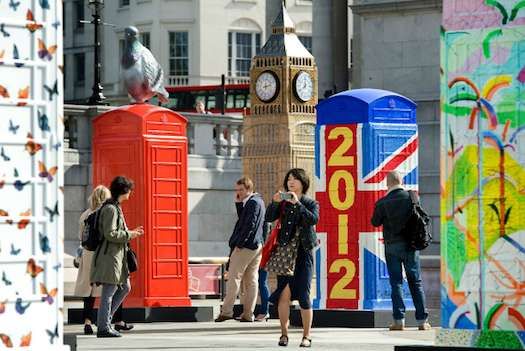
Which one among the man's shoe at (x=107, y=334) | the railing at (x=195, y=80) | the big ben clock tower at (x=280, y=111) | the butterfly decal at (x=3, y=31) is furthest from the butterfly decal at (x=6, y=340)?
the railing at (x=195, y=80)

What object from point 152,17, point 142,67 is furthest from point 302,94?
point 152,17

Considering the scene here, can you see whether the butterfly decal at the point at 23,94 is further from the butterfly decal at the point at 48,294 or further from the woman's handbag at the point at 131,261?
the woman's handbag at the point at 131,261

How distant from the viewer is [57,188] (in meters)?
12.2

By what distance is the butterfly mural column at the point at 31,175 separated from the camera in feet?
39.2

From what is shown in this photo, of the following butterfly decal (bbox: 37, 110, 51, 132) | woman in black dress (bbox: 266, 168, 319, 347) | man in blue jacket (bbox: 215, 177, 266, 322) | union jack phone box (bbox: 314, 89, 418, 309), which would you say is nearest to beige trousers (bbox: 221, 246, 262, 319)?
man in blue jacket (bbox: 215, 177, 266, 322)

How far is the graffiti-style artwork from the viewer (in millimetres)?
13328

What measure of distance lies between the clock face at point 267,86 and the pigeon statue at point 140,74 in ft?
7.62

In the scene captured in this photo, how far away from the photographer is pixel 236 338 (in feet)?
62.3

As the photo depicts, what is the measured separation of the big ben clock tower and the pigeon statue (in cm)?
241

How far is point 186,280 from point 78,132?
496 inches

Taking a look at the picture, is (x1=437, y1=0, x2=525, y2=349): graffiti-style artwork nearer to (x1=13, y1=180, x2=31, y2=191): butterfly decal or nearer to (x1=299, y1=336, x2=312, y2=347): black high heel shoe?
(x1=13, y1=180, x2=31, y2=191): butterfly decal

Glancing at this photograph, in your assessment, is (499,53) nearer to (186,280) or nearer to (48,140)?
(48,140)

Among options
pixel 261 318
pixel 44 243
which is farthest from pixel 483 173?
pixel 261 318

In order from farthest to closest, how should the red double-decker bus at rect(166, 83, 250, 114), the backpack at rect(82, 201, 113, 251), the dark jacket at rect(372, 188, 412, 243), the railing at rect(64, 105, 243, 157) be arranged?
the red double-decker bus at rect(166, 83, 250, 114), the railing at rect(64, 105, 243, 157), the dark jacket at rect(372, 188, 412, 243), the backpack at rect(82, 201, 113, 251)
